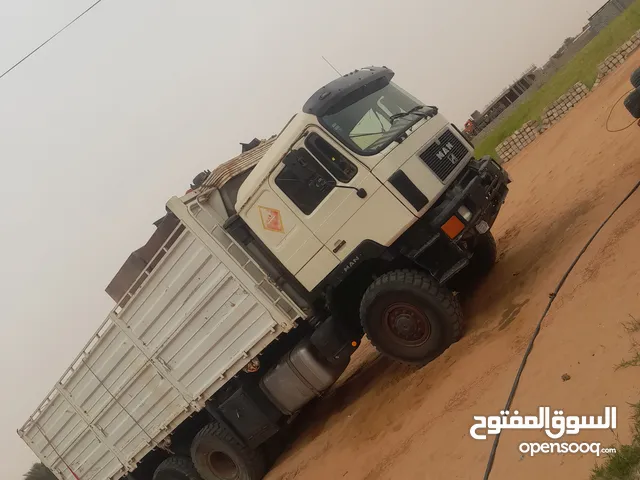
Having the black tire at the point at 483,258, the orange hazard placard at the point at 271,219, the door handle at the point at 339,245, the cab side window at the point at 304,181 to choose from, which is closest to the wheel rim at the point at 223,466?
the orange hazard placard at the point at 271,219

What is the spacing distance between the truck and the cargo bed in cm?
2

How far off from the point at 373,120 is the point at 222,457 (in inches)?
198

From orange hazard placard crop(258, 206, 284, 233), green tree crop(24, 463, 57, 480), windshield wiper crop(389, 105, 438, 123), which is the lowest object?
windshield wiper crop(389, 105, 438, 123)

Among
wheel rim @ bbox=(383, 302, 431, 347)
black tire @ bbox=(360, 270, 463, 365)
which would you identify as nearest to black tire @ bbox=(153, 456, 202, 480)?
black tire @ bbox=(360, 270, 463, 365)

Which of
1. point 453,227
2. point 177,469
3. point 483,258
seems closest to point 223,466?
point 177,469

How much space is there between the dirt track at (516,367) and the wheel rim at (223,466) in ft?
1.93

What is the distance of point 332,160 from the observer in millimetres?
6336

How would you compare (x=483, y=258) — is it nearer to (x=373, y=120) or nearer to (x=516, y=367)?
(x=373, y=120)

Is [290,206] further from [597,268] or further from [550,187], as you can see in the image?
[550,187]

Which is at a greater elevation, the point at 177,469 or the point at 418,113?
the point at 418,113

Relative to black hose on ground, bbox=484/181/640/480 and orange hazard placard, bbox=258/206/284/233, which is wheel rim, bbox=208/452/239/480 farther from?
black hose on ground, bbox=484/181/640/480

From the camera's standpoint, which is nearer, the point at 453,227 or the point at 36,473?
the point at 453,227

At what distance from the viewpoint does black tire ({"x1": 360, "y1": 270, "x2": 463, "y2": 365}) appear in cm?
636

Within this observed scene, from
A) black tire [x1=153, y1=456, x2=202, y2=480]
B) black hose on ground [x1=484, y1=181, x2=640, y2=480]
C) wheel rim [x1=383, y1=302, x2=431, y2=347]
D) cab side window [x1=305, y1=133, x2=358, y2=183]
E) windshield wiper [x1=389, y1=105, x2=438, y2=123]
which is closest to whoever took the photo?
black hose on ground [x1=484, y1=181, x2=640, y2=480]
